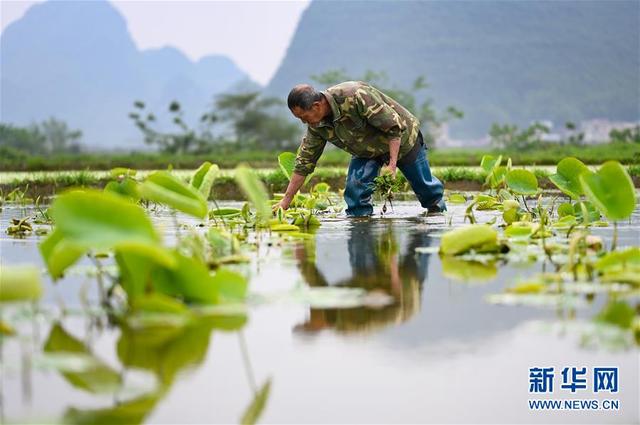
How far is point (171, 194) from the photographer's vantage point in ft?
9.53

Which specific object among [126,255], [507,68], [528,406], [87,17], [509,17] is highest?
[87,17]

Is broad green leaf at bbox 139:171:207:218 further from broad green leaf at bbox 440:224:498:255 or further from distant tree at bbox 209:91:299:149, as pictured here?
A: distant tree at bbox 209:91:299:149

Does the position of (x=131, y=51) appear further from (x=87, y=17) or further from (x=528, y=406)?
(x=528, y=406)

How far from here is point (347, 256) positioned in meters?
3.75

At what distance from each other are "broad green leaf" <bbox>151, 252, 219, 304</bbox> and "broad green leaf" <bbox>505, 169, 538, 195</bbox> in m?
3.31

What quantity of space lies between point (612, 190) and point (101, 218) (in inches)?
75.6

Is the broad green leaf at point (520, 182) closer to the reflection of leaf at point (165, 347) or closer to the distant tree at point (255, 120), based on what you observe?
the reflection of leaf at point (165, 347)

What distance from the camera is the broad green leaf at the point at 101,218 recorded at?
217 centimetres

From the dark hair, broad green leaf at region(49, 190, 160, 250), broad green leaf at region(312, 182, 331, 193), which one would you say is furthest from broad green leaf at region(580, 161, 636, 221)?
broad green leaf at region(312, 182, 331, 193)

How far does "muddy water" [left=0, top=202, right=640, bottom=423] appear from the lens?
5.48 feet

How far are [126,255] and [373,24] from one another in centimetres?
12872

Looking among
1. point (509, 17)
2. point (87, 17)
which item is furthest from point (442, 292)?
point (87, 17)

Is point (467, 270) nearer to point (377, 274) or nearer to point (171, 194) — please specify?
point (377, 274)

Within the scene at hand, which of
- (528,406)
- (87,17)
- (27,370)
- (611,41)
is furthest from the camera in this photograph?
(87,17)
